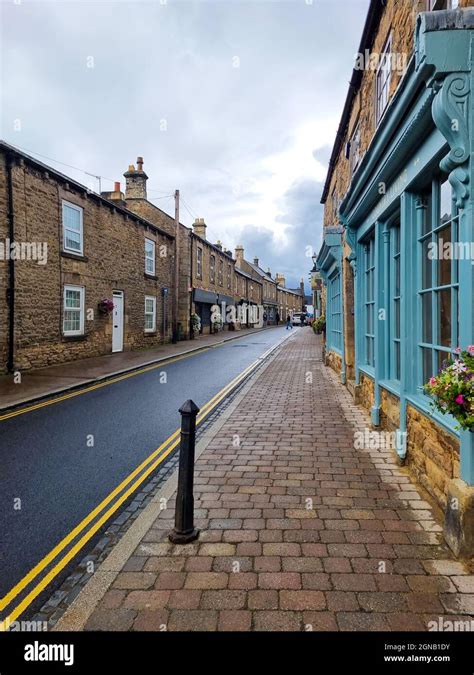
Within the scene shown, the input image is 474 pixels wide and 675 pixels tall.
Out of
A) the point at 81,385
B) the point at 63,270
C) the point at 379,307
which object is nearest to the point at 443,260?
the point at 379,307

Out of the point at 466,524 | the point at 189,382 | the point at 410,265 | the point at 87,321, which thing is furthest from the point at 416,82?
the point at 87,321

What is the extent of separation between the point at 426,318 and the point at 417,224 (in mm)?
1059

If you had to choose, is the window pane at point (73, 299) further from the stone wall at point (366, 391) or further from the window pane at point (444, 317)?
the window pane at point (444, 317)

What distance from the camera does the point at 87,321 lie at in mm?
15141

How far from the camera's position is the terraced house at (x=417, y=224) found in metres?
2.97

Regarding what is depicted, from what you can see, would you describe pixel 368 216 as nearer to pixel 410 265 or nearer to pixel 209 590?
pixel 410 265

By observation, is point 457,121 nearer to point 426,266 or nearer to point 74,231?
point 426,266

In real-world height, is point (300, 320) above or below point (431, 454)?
above

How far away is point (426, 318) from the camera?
436 centimetres

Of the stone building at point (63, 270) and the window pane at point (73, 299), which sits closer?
the stone building at point (63, 270)

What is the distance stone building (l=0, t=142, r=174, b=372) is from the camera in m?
11.4

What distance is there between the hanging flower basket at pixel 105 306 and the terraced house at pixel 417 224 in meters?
10.9

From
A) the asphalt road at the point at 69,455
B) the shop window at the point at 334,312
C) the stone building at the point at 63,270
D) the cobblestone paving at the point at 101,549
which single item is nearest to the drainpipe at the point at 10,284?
the stone building at the point at 63,270
